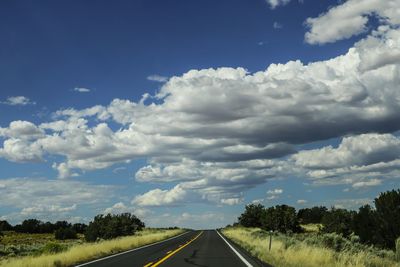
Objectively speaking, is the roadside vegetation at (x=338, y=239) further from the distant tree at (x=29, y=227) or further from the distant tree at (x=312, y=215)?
the distant tree at (x=29, y=227)

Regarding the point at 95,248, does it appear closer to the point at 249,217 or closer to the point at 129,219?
the point at 129,219

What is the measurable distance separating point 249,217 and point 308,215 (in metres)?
46.5

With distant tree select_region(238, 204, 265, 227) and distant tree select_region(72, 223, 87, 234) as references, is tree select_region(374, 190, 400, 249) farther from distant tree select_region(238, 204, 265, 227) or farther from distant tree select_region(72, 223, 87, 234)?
distant tree select_region(72, 223, 87, 234)

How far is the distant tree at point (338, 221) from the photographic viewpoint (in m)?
56.2

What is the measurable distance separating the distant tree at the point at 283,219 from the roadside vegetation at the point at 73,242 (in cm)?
1466

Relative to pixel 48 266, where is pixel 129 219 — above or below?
above

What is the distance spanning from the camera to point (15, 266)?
17359 mm

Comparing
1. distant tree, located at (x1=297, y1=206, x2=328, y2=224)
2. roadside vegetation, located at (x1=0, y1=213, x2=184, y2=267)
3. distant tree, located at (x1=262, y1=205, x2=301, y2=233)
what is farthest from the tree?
distant tree, located at (x1=297, y1=206, x2=328, y2=224)

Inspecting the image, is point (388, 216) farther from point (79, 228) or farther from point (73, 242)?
point (79, 228)

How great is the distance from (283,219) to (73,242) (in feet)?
97.9

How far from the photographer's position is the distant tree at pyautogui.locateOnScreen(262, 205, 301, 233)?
7488cm

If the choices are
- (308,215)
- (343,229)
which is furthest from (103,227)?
(308,215)

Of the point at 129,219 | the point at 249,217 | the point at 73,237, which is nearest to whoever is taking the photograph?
the point at 129,219

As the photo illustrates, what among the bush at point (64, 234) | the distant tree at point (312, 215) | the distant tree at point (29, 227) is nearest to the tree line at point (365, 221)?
the bush at point (64, 234)
